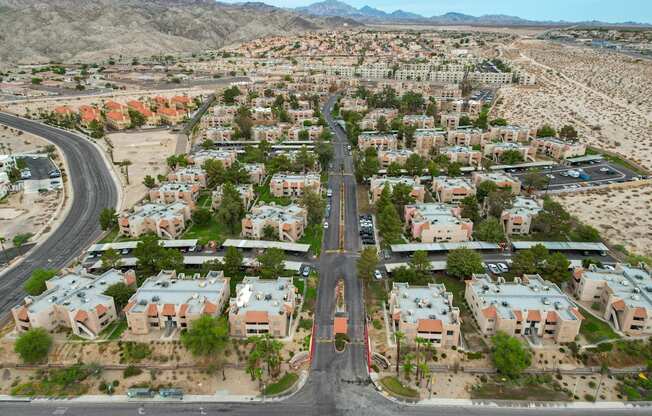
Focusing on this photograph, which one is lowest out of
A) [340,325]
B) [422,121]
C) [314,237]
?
[340,325]

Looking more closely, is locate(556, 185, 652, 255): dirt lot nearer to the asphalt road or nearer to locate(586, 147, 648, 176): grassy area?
locate(586, 147, 648, 176): grassy area

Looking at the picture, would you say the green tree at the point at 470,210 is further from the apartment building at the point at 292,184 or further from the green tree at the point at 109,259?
the green tree at the point at 109,259

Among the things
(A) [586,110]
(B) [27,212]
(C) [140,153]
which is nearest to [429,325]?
(B) [27,212]

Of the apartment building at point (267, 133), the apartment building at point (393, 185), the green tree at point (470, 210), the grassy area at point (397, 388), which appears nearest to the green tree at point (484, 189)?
the green tree at point (470, 210)

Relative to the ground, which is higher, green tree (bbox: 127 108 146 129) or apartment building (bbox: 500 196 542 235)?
green tree (bbox: 127 108 146 129)

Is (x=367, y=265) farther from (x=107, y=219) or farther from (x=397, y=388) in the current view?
(x=107, y=219)

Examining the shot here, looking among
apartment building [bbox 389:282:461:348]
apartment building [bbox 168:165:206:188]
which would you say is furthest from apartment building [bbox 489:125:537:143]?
apartment building [bbox 389:282:461:348]
